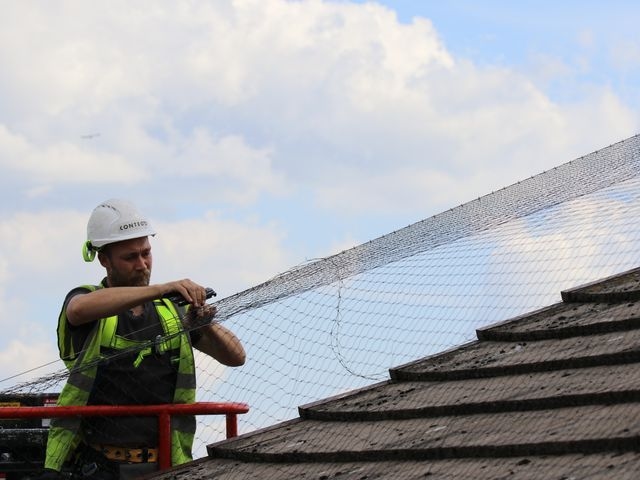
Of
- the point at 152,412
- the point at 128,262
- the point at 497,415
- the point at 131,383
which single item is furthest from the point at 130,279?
the point at 497,415

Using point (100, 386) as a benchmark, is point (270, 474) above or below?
below

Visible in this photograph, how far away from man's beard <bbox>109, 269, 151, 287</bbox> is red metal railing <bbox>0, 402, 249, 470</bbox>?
660 mm

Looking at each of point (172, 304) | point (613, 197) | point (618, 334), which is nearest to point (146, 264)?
point (172, 304)

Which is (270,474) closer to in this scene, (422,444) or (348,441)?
(348,441)

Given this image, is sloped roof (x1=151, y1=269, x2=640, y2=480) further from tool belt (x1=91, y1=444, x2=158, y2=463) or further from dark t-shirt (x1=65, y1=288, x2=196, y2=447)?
dark t-shirt (x1=65, y1=288, x2=196, y2=447)

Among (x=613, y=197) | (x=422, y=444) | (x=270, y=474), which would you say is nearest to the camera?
(x=422, y=444)

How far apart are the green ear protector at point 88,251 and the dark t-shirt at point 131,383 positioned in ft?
1.20

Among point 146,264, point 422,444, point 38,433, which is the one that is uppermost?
point 146,264

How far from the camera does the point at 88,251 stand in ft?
24.3

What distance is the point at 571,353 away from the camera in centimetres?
678

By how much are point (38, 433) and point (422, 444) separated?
11.3ft

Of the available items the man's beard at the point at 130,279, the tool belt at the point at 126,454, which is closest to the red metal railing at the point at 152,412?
the tool belt at the point at 126,454

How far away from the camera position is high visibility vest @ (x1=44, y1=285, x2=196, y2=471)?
7.20 meters

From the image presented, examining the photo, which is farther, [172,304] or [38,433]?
[38,433]
